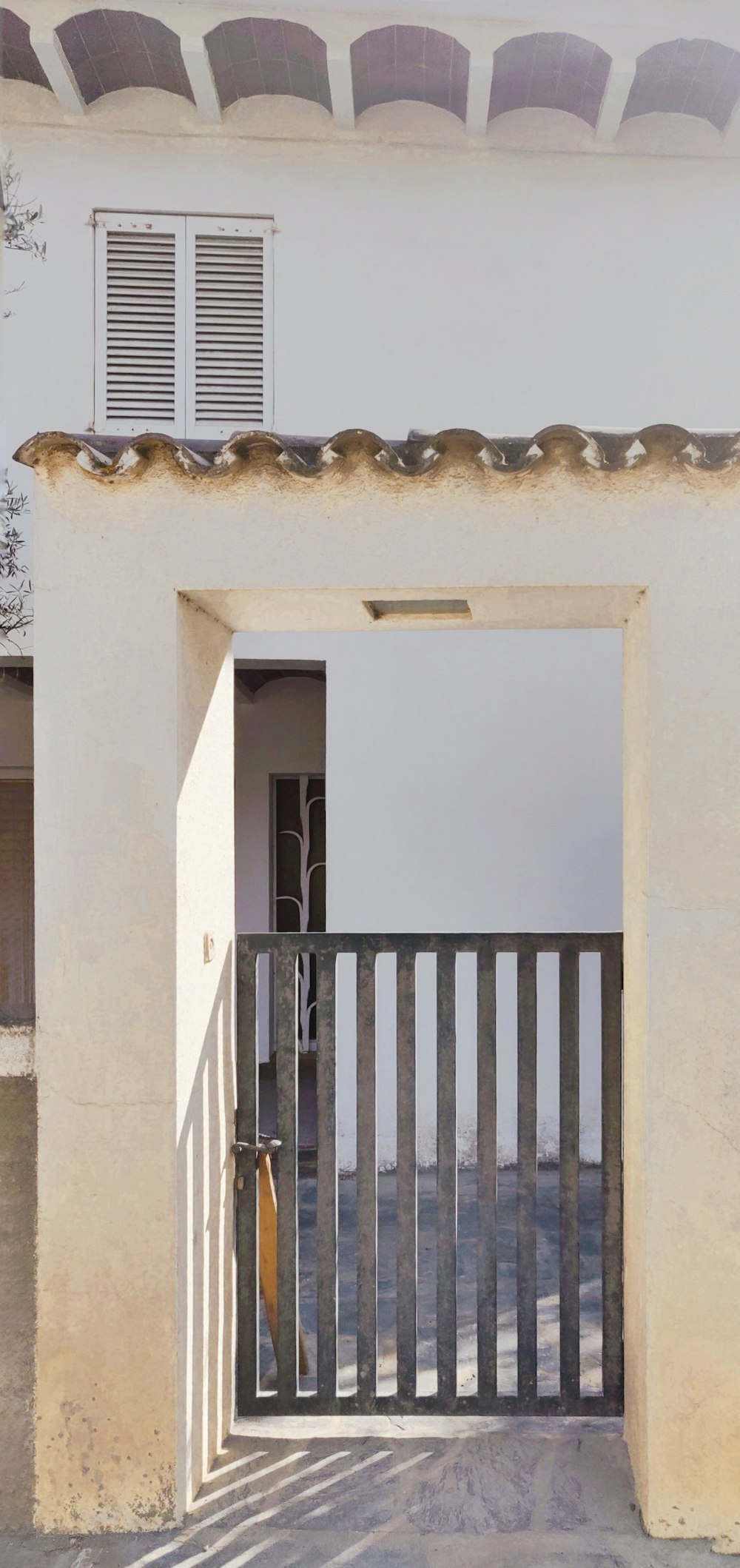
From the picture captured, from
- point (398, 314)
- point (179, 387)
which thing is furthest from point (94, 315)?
point (398, 314)

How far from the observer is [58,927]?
2.94 meters

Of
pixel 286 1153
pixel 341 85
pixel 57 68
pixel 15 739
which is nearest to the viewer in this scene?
pixel 286 1153

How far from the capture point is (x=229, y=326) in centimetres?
626

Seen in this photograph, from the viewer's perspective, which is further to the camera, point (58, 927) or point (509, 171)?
point (509, 171)

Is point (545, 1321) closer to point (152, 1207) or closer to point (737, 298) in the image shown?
point (152, 1207)

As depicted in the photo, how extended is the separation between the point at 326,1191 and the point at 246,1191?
1.13ft

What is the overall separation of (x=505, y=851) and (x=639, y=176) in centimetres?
514

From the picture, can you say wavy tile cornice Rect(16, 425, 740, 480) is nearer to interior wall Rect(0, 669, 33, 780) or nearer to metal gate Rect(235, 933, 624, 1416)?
metal gate Rect(235, 933, 624, 1416)

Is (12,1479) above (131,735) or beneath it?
beneath

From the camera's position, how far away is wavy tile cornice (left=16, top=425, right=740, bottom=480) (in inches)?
111

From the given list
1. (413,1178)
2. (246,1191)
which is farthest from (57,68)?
(413,1178)

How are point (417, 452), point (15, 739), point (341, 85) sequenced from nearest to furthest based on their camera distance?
point (417, 452)
point (341, 85)
point (15, 739)

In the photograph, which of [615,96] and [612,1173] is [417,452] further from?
[615,96]

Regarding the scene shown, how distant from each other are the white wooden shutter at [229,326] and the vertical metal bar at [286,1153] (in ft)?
14.6
